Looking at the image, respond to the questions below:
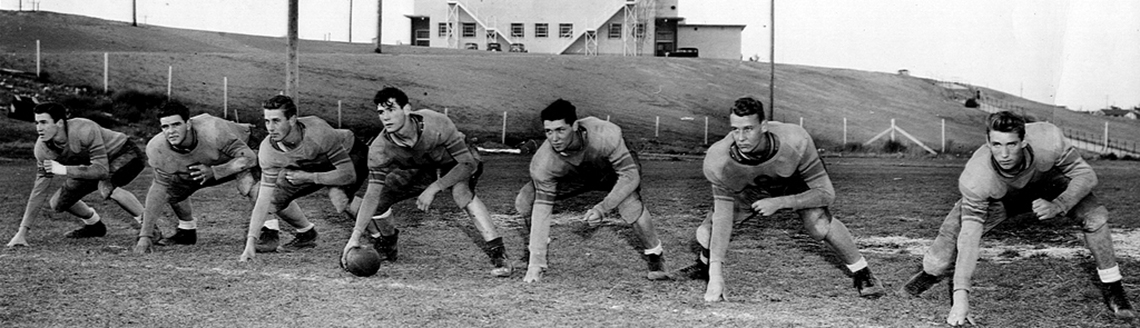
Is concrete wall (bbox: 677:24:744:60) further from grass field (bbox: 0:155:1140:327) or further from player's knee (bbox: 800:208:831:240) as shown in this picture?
player's knee (bbox: 800:208:831:240)

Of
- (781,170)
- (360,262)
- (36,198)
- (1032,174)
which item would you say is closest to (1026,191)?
(1032,174)

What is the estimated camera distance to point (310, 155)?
9219mm

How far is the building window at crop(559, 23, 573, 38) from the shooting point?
5775 cm

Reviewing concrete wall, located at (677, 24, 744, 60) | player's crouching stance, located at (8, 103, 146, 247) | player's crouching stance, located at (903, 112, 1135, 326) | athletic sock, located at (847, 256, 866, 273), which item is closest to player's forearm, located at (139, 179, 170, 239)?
player's crouching stance, located at (8, 103, 146, 247)

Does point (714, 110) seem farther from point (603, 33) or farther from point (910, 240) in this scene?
point (910, 240)

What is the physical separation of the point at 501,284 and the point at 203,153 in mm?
3554

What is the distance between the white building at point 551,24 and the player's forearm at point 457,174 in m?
49.1

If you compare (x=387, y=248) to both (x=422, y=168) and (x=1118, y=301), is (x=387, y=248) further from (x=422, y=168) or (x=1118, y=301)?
(x=1118, y=301)

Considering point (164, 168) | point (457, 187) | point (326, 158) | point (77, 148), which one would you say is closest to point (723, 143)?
point (457, 187)

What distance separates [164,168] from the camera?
9.70 meters

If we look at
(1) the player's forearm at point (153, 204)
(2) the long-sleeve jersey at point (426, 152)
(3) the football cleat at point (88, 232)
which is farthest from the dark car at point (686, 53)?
(2) the long-sleeve jersey at point (426, 152)

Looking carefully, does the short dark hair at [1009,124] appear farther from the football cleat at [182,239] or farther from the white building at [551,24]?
the white building at [551,24]

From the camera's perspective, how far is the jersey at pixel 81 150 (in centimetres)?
1013

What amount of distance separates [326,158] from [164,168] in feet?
5.41
